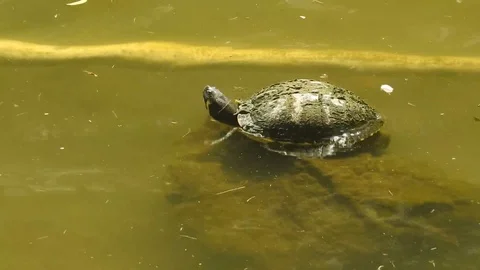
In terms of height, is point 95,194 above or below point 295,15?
below

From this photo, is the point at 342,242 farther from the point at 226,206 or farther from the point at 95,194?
the point at 95,194

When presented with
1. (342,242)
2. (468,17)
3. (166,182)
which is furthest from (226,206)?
(468,17)

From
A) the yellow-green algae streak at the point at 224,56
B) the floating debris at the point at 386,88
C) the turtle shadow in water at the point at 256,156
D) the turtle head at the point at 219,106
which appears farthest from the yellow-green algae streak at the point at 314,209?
the yellow-green algae streak at the point at 224,56

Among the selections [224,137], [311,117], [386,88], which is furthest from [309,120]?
[386,88]

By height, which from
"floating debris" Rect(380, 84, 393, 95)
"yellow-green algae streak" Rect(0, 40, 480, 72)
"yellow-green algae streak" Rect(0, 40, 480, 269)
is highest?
"yellow-green algae streak" Rect(0, 40, 480, 72)

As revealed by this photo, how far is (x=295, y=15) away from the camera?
15.6 feet

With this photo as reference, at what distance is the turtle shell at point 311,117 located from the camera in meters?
3.32

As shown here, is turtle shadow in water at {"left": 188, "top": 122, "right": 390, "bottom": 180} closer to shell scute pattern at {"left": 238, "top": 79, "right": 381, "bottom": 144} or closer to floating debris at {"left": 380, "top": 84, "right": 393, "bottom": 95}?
shell scute pattern at {"left": 238, "top": 79, "right": 381, "bottom": 144}

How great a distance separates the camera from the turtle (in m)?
3.32

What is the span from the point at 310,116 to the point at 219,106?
584 millimetres

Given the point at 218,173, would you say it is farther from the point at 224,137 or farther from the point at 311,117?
the point at 311,117

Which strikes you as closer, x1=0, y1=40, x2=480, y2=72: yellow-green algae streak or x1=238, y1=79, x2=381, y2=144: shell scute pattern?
x1=238, y1=79, x2=381, y2=144: shell scute pattern

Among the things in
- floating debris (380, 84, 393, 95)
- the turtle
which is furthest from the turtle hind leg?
floating debris (380, 84, 393, 95)

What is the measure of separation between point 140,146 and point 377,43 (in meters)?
2.09
